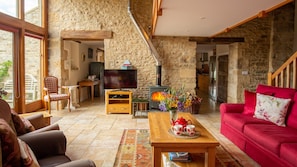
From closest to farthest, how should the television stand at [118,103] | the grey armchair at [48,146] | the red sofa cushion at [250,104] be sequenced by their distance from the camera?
the grey armchair at [48,146] < the red sofa cushion at [250,104] < the television stand at [118,103]

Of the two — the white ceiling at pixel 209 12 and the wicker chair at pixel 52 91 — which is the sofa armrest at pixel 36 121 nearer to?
the white ceiling at pixel 209 12

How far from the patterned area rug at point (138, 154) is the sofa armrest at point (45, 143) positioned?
2.77 feet

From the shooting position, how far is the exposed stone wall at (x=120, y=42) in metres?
6.41

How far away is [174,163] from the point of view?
2.56 meters

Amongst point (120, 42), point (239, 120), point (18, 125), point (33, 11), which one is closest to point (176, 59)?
point (120, 42)

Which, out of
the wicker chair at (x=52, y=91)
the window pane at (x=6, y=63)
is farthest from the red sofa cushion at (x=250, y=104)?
the window pane at (x=6, y=63)

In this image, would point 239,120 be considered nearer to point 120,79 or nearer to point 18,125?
point 18,125

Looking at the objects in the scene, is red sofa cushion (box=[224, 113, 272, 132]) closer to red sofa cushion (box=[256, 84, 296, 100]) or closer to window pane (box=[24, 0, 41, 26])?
red sofa cushion (box=[256, 84, 296, 100])

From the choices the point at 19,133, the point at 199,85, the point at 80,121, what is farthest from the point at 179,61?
the point at 199,85

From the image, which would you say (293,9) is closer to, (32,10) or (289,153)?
(289,153)

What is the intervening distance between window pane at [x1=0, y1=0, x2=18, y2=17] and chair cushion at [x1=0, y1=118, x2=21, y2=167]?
4.34 m

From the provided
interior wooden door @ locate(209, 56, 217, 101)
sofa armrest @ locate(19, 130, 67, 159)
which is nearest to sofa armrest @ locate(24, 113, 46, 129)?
sofa armrest @ locate(19, 130, 67, 159)

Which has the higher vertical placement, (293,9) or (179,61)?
(293,9)

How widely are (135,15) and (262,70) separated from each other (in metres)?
4.12
